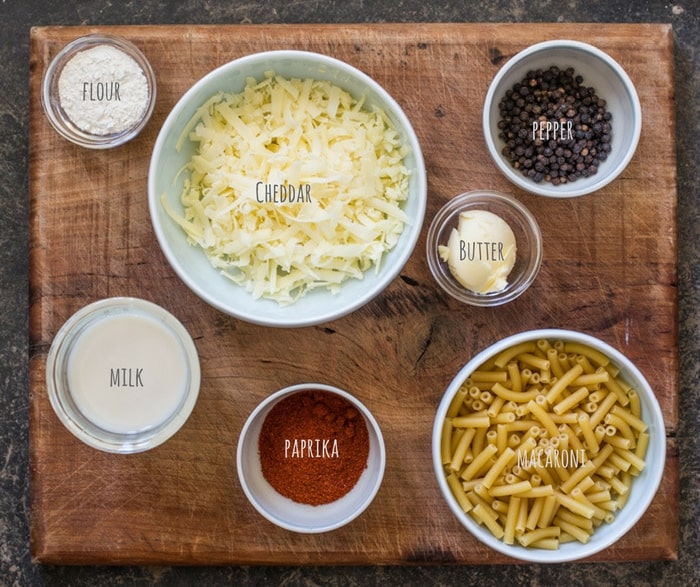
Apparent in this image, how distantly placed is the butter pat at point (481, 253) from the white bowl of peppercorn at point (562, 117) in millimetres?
103

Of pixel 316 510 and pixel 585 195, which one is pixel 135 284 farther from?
pixel 585 195

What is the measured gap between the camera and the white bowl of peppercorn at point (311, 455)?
147 cm

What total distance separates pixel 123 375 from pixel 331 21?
908mm

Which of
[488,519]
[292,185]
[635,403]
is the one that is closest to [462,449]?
[488,519]

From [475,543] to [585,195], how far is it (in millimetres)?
741

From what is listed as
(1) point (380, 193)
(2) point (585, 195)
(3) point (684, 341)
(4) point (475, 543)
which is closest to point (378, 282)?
(1) point (380, 193)

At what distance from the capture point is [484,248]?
4.76 ft

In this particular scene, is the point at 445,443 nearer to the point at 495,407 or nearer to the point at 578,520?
the point at 495,407

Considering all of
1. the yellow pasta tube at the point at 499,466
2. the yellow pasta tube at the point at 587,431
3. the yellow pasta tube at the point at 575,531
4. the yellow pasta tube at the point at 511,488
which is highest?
the yellow pasta tube at the point at 587,431

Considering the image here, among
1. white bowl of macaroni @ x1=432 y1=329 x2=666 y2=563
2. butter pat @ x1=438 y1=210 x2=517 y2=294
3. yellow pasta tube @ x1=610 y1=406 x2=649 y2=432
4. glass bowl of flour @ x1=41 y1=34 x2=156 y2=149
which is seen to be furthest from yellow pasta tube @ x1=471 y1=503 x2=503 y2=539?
glass bowl of flour @ x1=41 y1=34 x2=156 y2=149

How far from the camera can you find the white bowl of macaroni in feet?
4.62

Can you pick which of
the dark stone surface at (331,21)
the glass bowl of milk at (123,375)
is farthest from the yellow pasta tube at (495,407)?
the glass bowl of milk at (123,375)

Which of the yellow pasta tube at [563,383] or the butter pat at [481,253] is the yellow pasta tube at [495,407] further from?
the butter pat at [481,253]

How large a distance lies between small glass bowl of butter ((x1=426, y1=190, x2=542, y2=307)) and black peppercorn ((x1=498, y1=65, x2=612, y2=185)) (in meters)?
0.10
